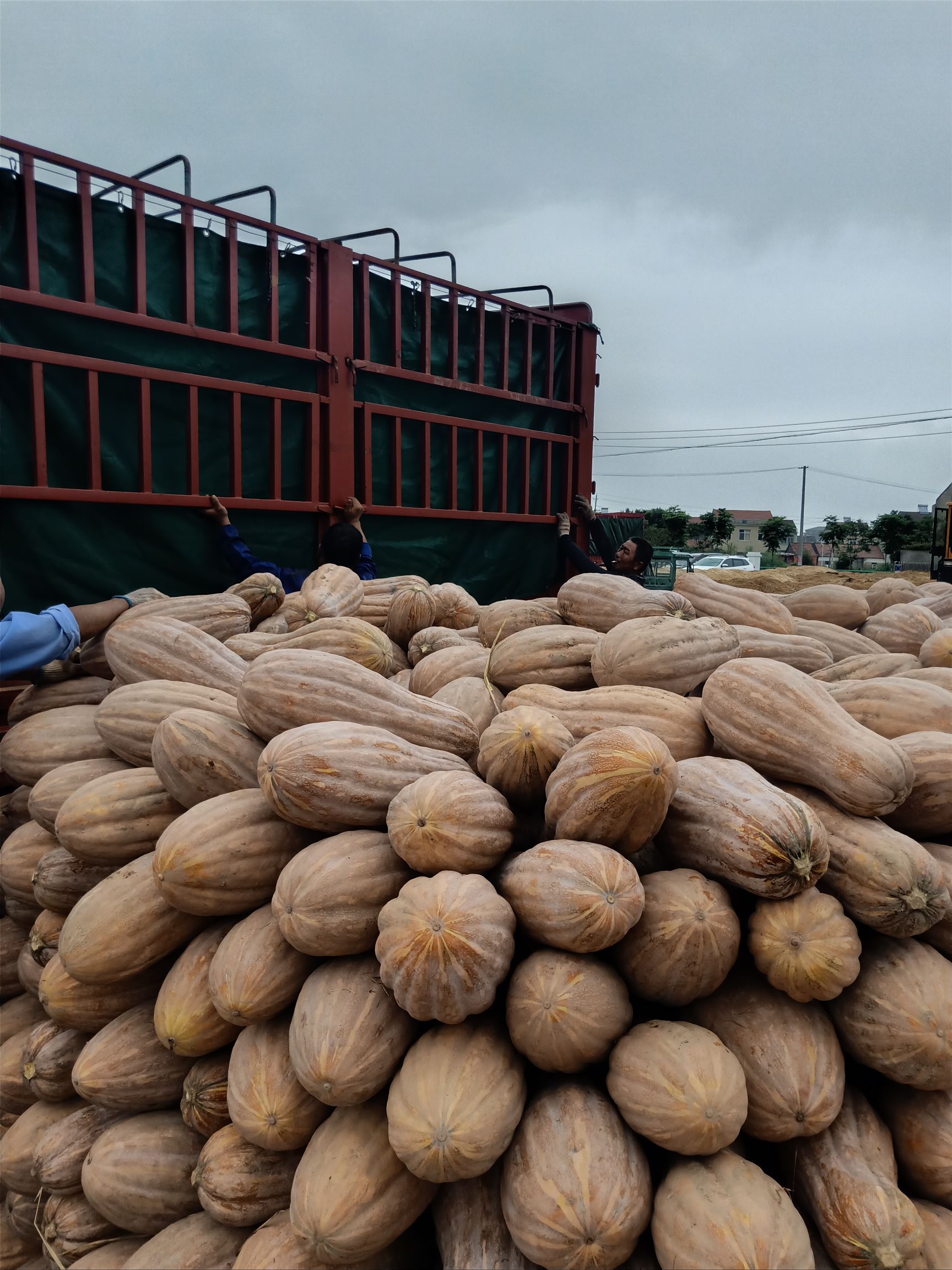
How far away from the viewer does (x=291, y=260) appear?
567 centimetres

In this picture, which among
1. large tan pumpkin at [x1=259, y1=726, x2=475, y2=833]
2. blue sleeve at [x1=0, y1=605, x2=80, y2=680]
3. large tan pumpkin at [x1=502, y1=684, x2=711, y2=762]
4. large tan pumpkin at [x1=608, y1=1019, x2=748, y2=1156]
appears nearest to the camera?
large tan pumpkin at [x1=608, y1=1019, x2=748, y2=1156]

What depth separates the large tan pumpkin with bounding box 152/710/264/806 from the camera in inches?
88.3

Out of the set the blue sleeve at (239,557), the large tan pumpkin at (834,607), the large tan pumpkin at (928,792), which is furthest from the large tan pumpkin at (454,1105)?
the blue sleeve at (239,557)

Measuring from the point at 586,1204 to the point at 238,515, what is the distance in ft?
15.9

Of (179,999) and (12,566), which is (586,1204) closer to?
(179,999)

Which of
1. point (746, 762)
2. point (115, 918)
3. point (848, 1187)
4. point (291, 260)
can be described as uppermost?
point (291, 260)

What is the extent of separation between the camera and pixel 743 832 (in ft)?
5.92

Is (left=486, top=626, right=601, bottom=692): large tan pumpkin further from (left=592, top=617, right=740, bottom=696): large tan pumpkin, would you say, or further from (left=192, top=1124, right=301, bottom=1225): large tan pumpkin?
(left=192, top=1124, right=301, bottom=1225): large tan pumpkin

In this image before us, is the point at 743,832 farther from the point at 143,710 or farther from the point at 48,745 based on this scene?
the point at 48,745

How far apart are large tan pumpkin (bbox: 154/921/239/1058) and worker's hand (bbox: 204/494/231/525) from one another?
375cm

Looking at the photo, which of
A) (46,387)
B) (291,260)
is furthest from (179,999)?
(291,260)

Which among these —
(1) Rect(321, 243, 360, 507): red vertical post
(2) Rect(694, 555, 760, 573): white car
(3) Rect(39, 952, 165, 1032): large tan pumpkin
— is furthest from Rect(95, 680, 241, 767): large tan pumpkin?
(2) Rect(694, 555, 760, 573): white car

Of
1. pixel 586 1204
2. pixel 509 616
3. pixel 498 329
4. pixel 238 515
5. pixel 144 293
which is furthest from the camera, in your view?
pixel 498 329

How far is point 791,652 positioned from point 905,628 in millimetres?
734
